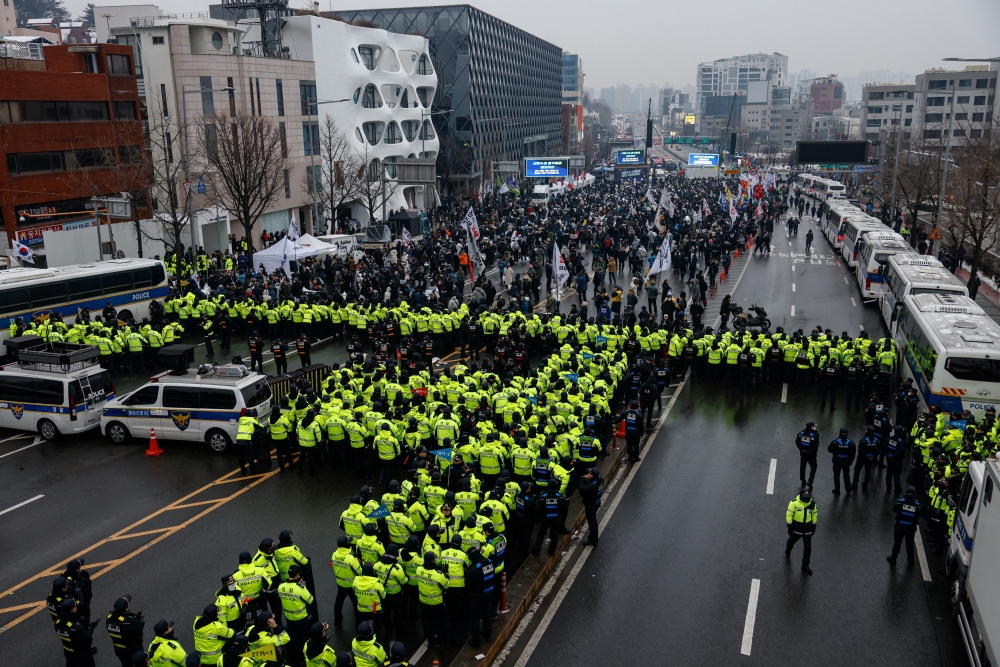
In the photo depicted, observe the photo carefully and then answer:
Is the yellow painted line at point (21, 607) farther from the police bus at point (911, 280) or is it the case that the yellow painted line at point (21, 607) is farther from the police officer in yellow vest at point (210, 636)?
the police bus at point (911, 280)

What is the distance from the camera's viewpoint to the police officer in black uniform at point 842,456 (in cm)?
1414

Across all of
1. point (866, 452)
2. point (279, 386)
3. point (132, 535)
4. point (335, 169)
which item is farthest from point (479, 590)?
point (335, 169)

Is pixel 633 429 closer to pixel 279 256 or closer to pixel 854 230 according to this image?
pixel 279 256

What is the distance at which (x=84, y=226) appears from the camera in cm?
3456

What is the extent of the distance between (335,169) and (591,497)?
138ft

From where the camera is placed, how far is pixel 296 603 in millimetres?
9461

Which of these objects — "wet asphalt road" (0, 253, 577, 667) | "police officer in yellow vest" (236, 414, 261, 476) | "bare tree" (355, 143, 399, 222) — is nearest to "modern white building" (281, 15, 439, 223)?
"bare tree" (355, 143, 399, 222)

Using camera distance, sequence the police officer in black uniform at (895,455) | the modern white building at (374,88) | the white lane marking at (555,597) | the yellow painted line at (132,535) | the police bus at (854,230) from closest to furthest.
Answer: the white lane marking at (555,597) → the yellow painted line at (132,535) → the police officer in black uniform at (895,455) → the police bus at (854,230) → the modern white building at (374,88)

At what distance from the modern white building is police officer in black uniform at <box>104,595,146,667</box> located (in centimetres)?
4505

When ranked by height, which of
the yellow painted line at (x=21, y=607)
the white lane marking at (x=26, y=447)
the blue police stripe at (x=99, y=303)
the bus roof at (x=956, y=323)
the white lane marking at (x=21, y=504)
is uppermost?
the bus roof at (x=956, y=323)

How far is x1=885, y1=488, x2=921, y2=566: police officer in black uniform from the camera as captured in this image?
38.0 feet

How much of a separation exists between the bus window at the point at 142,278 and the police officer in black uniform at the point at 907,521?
24.3m

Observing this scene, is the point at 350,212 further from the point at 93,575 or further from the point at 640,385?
the point at 93,575

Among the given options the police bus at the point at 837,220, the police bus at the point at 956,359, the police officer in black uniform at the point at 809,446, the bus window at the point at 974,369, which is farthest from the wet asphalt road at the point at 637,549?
the police bus at the point at 837,220
